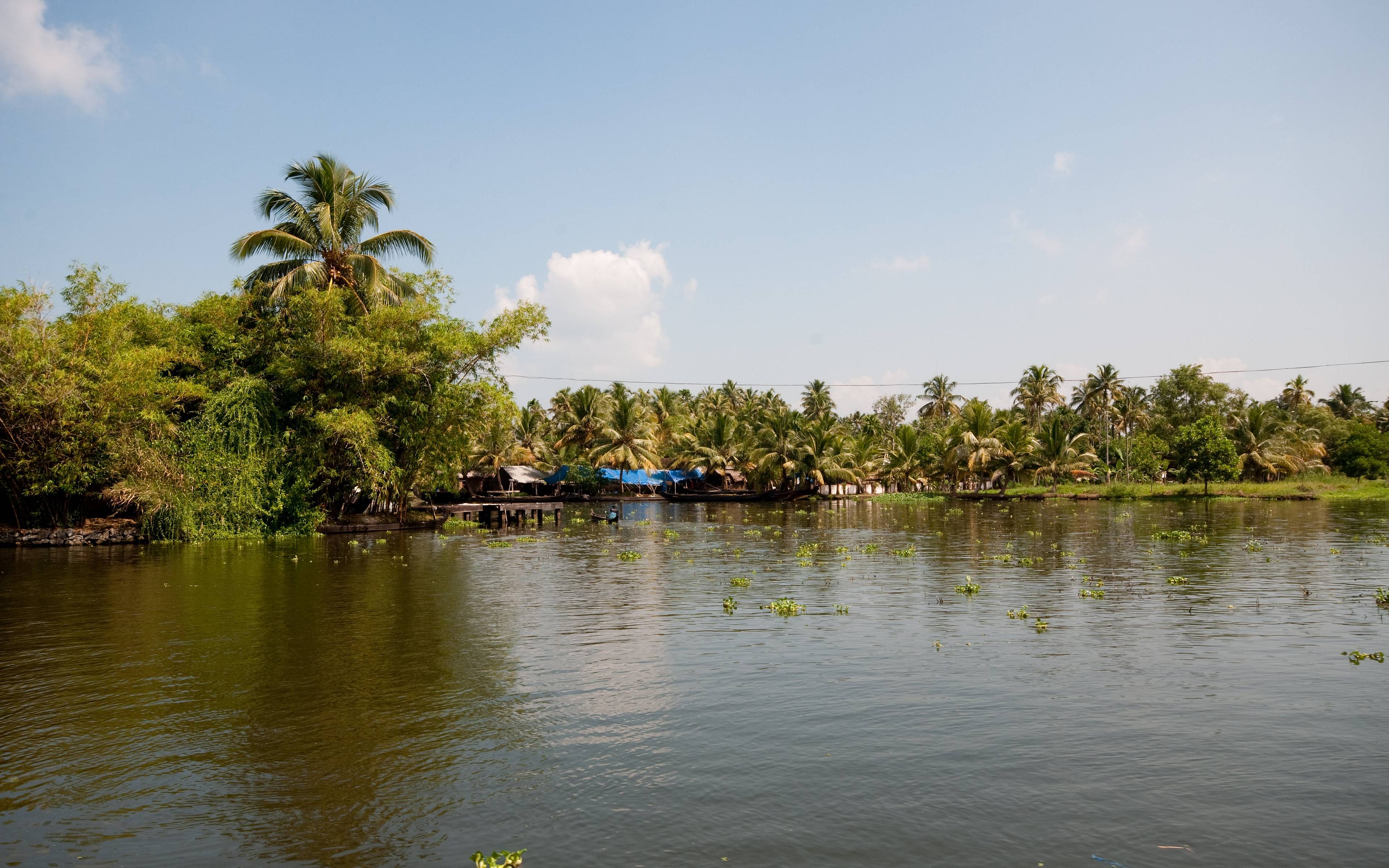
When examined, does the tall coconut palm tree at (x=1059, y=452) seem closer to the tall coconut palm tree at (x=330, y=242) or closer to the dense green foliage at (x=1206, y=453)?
the dense green foliage at (x=1206, y=453)

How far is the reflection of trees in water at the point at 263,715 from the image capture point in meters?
6.84

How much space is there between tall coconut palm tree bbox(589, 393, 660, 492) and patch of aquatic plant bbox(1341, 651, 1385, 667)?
223 feet

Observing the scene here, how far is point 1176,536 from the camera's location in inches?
1240

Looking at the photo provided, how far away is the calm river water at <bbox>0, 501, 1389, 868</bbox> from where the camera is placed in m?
6.38

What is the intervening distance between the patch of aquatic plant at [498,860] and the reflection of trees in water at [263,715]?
636 millimetres

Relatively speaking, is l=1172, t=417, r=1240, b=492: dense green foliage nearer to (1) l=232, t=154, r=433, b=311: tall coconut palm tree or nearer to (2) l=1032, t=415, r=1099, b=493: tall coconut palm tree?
(2) l=1032, t=415, r=1099, b=493: tall coconut palm tree

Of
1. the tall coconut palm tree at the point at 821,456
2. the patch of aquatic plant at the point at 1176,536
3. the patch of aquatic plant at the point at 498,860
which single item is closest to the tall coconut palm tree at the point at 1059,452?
the tall coconut palm tree at the point at 821,456

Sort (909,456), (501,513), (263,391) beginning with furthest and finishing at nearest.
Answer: (909,456) < (501,513) < (263,391)

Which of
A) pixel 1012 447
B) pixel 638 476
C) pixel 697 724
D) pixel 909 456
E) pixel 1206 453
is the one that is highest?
pixel 1012 447

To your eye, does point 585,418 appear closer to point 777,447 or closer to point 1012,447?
point 777,447

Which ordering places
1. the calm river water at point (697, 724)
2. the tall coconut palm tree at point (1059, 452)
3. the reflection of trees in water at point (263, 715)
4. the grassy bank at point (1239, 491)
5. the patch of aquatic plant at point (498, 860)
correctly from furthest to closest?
the tall coconut palm tree at point (1059, 452) → the grassy bank at point (1239, 491) → the reflection of trees in water at point (263, 715) → the calm river water at point (697, 724) → the patch of aquatic plant at point (498, 860)

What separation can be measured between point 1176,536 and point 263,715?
32100 millimetres

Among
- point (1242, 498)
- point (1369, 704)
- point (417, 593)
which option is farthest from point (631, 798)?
point (1242, 498)

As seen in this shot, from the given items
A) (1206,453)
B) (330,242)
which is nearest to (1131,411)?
(1206,453)
